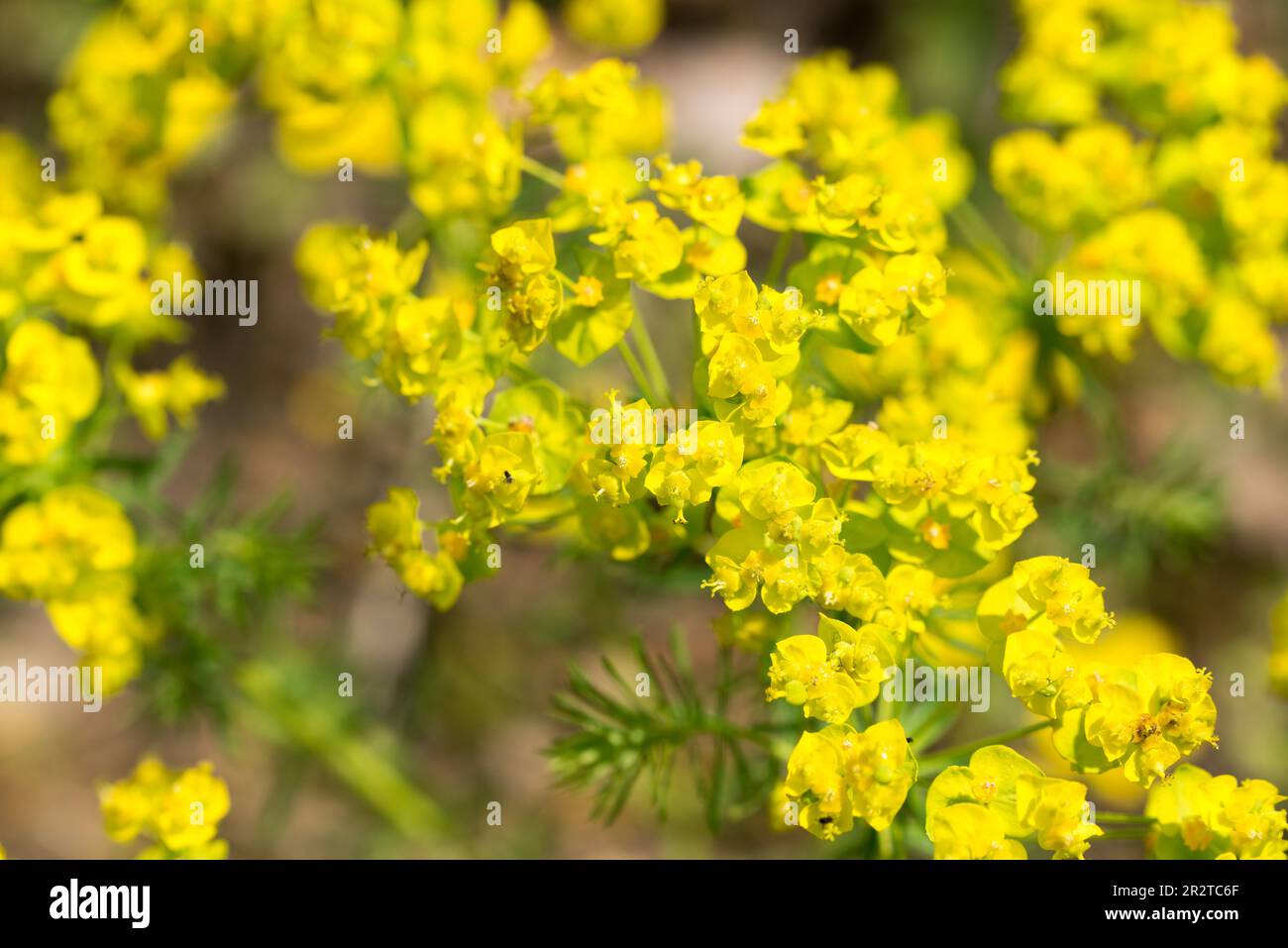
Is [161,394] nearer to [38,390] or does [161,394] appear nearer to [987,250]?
[38,390]

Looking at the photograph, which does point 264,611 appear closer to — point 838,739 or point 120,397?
point 120,397

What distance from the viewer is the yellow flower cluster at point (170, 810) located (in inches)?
106

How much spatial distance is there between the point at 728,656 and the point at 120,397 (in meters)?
1.84

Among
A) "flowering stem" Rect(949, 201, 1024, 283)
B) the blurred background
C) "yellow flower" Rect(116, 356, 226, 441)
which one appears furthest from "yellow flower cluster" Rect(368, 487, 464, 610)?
the blurred background

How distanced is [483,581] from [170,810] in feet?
8.38

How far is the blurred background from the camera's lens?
495 cm

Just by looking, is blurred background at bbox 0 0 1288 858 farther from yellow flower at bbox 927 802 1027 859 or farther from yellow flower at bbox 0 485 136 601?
yellow flower at bbox 927 802 1027 859

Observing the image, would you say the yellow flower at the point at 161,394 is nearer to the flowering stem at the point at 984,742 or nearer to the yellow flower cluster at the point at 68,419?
the yellow flower cluster at the point at 68,419

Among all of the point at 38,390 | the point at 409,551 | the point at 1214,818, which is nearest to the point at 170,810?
the point at 409,551

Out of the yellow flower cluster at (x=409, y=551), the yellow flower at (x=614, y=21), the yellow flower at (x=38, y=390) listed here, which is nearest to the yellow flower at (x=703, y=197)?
the yellow flower cluster at (x=409, y=551)

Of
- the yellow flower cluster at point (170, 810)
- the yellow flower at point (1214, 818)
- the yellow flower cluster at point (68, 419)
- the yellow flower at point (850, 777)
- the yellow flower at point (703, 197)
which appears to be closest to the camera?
the yellow flower at point (850, 777)

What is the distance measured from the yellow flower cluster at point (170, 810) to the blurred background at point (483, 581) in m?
1.80

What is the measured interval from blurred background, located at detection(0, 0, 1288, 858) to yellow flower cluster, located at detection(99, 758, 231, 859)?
5.92ft

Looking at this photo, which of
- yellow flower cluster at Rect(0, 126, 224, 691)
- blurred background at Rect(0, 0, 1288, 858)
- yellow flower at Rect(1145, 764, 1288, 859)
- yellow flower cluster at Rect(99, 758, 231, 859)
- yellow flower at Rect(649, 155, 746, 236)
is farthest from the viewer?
blurred background at Rect(0, 0, 1288, 858)
